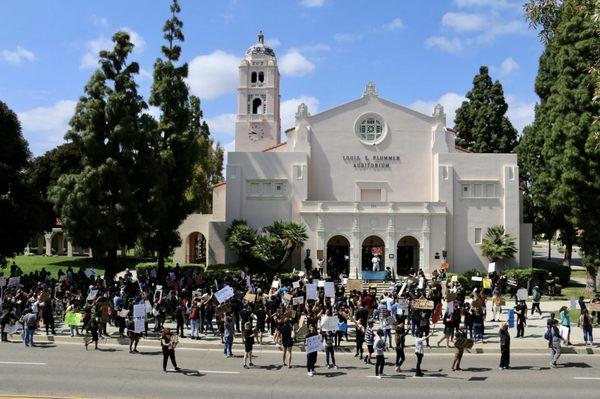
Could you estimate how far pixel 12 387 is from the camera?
14938 mm

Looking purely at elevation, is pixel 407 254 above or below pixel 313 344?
above

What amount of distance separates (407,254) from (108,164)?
2268 cm

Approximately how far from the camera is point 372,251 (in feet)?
140

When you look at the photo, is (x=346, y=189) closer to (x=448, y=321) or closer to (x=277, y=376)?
(x=448, y=321)

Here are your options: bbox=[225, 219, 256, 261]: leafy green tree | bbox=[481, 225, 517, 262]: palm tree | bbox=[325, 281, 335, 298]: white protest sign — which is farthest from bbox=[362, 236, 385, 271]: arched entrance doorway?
bbox=[325, 281, 335, 298]: white protest sign

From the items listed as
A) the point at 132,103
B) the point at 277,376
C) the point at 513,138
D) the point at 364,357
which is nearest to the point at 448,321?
the point at 364,357

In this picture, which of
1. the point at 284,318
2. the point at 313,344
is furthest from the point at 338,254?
the point at 313,344

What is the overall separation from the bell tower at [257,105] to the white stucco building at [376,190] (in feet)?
68.8

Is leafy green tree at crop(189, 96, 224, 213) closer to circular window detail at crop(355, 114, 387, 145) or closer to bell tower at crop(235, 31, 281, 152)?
bell tower at crop(235, 31, 281, 152)

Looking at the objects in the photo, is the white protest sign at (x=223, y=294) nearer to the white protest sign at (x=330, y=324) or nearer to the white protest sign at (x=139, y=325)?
the white protest sign at (x=139, y=325)

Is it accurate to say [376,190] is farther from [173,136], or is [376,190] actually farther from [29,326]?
[29,326]

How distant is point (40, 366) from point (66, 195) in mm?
15652

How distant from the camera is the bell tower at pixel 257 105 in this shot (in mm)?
65312

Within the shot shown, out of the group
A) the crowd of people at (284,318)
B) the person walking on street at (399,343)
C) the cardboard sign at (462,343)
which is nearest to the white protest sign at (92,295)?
the crowd of people at (284,318)
